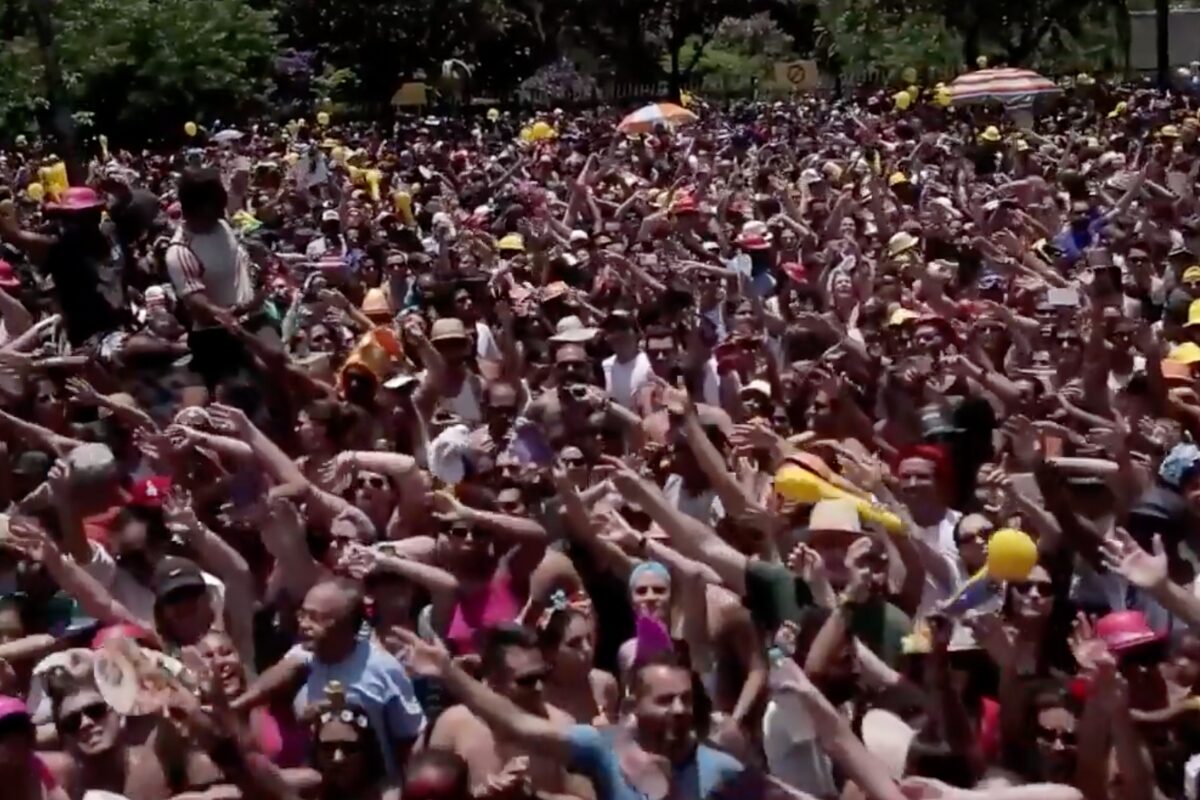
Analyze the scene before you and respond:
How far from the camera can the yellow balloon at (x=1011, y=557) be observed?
182 inches

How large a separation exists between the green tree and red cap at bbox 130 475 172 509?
80.4 ft

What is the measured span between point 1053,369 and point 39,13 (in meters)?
19.9

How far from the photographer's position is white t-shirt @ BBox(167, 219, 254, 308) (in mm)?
7164

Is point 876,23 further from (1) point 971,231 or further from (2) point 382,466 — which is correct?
(2) point 382,466

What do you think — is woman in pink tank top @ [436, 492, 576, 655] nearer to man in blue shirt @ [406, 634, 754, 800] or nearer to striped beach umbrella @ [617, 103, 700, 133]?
man in blue shirt @ [406, 634, 754, 800]

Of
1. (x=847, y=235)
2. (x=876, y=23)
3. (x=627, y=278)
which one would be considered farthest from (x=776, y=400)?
(x=876, y=23)

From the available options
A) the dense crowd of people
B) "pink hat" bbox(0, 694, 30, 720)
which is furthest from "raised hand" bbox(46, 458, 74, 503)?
"pink hat" bbox(0, 694, 30, 720)

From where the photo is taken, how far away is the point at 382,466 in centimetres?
590

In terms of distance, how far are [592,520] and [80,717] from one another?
1.66 meters

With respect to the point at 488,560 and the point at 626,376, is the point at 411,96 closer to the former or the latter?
the point at 626,376

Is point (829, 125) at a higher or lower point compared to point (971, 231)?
lower

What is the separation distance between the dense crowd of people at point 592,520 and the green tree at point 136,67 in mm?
20158

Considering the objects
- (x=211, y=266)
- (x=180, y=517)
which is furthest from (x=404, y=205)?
(x=180, y=517)

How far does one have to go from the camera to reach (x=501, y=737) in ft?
13.9
